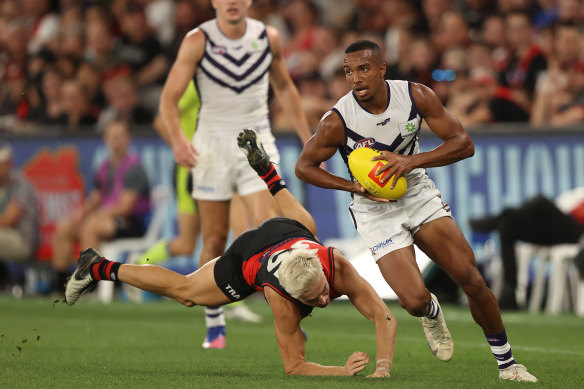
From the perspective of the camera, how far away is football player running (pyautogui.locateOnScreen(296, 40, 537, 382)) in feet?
21.0

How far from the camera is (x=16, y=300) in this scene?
13.6 meters

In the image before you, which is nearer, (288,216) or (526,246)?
(288,216)

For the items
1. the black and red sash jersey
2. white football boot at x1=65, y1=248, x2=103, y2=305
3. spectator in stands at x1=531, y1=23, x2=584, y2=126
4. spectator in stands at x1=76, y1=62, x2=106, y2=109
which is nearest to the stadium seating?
spectator in stands at x1=531, y1=23, x2=584, y2=126

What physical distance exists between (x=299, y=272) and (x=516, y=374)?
1.49m

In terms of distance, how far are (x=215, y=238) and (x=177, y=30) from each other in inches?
334

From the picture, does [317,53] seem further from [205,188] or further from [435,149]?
[435,149]

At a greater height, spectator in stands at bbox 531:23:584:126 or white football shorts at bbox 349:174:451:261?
white football shorts at bbox 349:174:451:261

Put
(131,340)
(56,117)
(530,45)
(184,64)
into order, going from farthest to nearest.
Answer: (56,117)
(530,45)
(131,340)
(184,64)

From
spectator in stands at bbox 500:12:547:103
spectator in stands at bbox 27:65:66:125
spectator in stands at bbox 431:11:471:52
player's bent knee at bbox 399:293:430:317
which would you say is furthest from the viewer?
spectator in stands at bbox 27:65:66:125

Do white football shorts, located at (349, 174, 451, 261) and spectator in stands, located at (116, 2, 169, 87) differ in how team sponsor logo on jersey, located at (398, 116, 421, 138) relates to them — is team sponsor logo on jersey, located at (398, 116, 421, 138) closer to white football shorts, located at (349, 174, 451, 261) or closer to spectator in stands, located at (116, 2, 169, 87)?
white football shorts, located at (349, 174, 451, 261)

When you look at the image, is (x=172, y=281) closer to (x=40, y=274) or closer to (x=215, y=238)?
(x=215, y=238)

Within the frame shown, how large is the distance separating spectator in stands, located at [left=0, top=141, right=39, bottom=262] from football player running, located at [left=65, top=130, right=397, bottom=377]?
282 inches

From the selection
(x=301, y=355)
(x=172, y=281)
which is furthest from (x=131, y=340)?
(x=301, y=355)

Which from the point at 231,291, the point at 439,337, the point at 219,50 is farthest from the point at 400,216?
the point at 219,50
